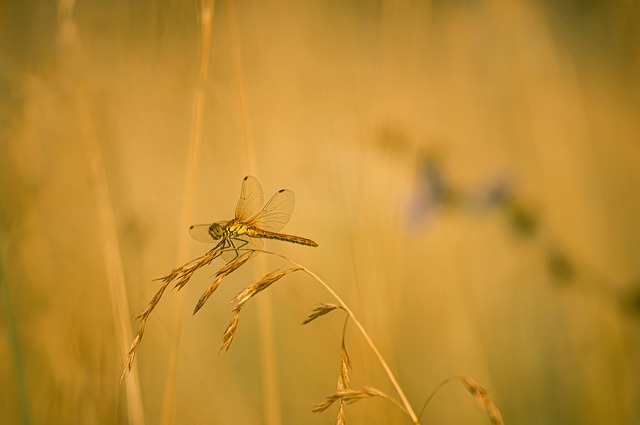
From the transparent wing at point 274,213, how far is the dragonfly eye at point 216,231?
0.33 ft

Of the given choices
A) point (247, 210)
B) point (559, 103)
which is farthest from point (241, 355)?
point (559, 103)

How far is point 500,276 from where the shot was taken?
2.11m

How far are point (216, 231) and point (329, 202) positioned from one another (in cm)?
109

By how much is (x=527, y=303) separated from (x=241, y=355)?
108cm

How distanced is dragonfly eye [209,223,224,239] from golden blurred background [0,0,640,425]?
0.08 m

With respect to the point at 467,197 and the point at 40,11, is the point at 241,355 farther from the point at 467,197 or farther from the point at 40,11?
the point at 40,11

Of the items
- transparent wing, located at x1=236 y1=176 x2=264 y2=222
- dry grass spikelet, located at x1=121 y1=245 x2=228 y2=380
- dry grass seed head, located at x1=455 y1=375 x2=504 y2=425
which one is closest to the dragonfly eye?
transparent wing, located at x1=236 y1=176 x2=264 y2=222

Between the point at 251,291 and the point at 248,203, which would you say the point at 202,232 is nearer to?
the point at 248,203

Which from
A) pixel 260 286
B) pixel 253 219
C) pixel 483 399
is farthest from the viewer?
pixel 253 219

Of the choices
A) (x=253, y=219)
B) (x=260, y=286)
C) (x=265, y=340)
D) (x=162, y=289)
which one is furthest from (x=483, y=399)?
(x=253, y=219)

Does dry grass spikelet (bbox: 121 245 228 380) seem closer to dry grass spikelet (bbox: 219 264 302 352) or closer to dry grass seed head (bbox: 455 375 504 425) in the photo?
dry grass spikelet (bbox: 219 264 302 352)

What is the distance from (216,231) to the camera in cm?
119

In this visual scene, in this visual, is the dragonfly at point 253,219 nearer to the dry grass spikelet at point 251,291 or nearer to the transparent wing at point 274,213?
the transparent wing at point 274,213

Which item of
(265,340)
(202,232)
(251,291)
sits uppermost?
(202,232)
